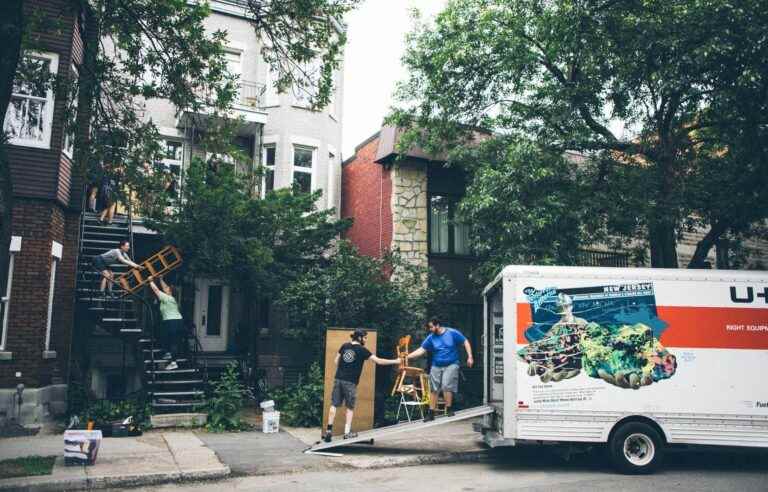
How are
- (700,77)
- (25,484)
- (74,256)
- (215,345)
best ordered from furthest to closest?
(215,345) → (74,256) → (700,77) → (25,484)

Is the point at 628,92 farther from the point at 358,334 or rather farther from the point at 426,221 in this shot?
the point at 358,334

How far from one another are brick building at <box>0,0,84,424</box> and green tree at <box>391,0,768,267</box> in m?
7.99

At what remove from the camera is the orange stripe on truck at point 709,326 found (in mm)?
9297

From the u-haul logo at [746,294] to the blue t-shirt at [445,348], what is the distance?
4.27 metres

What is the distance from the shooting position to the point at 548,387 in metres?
9.16

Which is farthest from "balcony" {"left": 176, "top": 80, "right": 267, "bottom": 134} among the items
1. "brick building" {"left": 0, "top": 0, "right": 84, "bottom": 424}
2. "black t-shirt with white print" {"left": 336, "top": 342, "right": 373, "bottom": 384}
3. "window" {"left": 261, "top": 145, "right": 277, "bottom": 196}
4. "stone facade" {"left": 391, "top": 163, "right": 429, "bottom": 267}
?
"black t-shirt with white print" {"left": 336, "top": 342, "right": 373, "bottom": 384}

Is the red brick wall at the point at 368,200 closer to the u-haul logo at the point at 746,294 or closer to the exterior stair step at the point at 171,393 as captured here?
the exterior stair step at the point at 171,393

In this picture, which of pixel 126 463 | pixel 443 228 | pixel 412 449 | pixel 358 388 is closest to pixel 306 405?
pixel 358 388

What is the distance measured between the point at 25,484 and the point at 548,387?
7.02 meters

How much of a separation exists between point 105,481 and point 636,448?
742cm

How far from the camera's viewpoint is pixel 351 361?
34.8ft

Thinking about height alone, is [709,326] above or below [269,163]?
below

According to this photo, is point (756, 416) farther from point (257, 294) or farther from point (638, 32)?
point (257, 294)

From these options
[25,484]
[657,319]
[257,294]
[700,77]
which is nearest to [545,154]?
[700,77]
